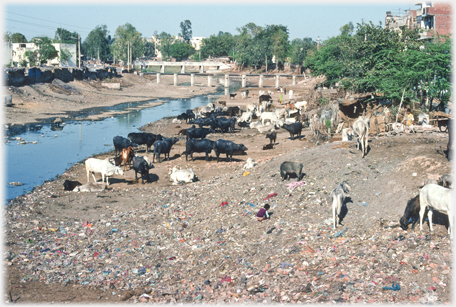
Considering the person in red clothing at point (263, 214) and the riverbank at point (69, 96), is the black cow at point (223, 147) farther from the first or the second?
the riverbank at point (69, 96)

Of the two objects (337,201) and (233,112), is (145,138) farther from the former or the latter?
(233,112)

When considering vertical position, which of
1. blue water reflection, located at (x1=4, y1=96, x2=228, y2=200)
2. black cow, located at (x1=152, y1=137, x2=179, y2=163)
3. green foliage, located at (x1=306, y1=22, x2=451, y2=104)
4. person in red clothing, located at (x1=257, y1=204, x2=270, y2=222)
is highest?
green foliage, located at (x1=306, y1=22, x2=451, y2=104)

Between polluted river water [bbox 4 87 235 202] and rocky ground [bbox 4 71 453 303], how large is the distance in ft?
11.4

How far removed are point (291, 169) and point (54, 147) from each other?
678 inches

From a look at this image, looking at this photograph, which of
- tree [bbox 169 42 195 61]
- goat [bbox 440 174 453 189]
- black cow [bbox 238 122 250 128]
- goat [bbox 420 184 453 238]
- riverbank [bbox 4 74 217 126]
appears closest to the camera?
goat [bbox 420 184 453 238]

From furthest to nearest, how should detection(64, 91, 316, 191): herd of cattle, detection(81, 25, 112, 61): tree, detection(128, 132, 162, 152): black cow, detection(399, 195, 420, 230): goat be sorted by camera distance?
detection(81, 25, 112, 61): tree → detection(128, 132, 162, 152): black cow → detection(64, 91, 316, 191): herd of cattle → detection(399, 195, 420, 230): goat

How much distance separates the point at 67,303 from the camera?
8586 mm

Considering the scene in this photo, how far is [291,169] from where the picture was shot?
1339 centimetres

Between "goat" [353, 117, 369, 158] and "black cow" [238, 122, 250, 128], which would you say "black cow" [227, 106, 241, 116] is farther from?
"goat" [353, 117, 369, 158]

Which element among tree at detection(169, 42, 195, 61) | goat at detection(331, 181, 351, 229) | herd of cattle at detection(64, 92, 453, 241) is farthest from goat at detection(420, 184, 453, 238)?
tree at detection(169, 42, 195, 61)

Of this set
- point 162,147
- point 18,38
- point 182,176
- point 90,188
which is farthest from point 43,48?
point 182,176

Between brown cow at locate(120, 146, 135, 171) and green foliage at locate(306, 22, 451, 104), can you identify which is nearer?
brown cow at locate(120, 146, 135, 171)

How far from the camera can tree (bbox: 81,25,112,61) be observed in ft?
379

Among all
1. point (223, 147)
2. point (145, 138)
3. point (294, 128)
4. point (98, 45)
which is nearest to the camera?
point (223, 147)
